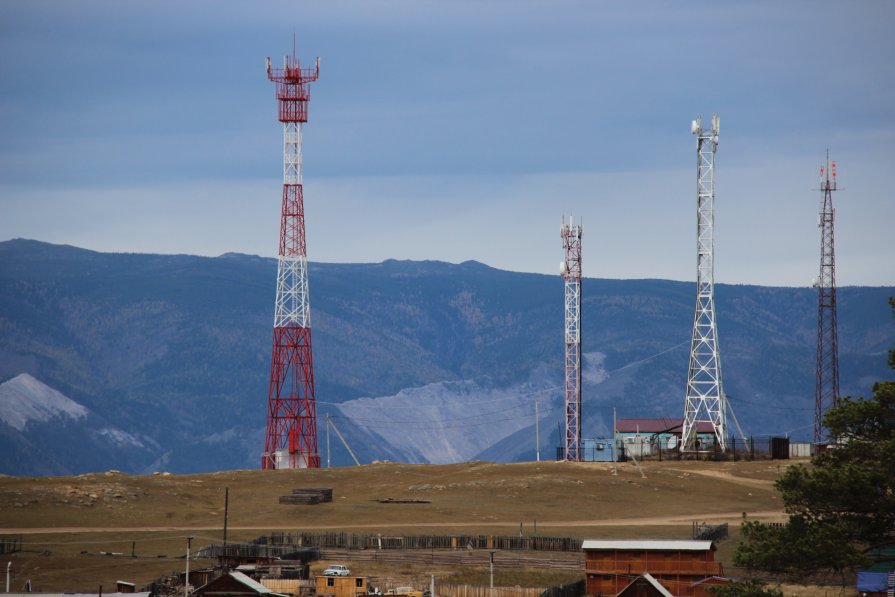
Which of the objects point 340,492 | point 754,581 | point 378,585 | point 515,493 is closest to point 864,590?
point 754,581

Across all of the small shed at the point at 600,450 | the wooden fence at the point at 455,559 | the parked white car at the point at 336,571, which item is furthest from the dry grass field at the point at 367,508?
the small shed at the point at 600,450

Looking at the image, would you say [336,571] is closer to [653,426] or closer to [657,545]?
[657,545]

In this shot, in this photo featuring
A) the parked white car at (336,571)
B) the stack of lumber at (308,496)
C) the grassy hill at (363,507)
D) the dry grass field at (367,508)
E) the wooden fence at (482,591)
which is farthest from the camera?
the stack of lumber at (308,496)

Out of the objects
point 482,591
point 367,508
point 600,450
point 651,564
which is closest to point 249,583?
point 482,591

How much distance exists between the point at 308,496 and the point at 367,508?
3.96m

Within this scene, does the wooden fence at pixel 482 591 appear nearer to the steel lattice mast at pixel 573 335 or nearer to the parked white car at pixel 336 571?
the parked white car at pixel 336 571

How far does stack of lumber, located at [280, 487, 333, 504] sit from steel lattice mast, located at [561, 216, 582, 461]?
33993 millimetres

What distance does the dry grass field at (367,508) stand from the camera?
8350cm

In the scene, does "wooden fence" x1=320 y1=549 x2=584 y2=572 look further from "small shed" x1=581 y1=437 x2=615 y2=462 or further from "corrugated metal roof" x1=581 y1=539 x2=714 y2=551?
"small shed" x1=581 y1=437 x2=615 y2=462

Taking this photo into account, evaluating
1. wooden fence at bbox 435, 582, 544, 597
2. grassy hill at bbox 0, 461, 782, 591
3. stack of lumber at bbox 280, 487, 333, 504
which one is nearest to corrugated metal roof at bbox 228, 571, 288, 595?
wooden fence at bbox 435, 582, 544, 597

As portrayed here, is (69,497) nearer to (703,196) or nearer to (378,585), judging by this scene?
(378,585)

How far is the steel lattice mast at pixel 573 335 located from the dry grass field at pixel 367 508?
15.1 meters

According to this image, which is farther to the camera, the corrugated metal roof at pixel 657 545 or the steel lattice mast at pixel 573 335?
the steel lattice mast at pixel 573 335

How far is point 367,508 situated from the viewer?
103 metres
